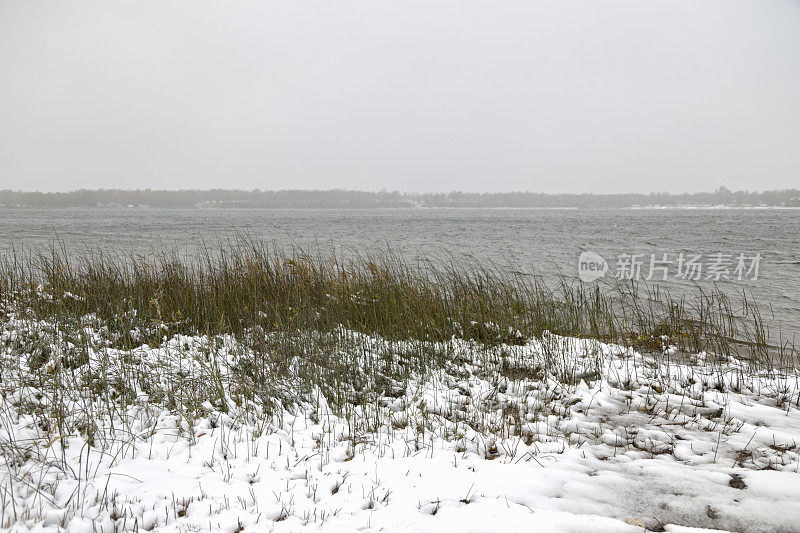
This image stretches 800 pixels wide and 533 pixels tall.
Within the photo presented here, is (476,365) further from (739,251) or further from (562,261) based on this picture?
(739,251)

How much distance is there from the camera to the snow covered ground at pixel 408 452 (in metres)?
2.46

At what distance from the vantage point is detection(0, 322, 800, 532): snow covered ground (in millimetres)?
2457

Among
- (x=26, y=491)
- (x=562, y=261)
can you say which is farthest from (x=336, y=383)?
(x=562, y=261)

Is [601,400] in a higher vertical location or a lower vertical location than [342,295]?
lower

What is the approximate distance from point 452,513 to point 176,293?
6.59 metres

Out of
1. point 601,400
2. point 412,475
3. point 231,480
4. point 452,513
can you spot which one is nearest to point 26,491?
point 231,480

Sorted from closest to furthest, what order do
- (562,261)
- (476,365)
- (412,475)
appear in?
(412,475) → (476,365) → (562,261)

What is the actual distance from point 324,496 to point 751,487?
9.35 feet

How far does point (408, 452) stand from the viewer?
3236mm

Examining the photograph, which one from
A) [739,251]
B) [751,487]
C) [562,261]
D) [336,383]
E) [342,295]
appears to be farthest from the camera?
[739,251]

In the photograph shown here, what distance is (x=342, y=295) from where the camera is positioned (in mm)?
7281

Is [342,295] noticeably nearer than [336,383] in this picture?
No

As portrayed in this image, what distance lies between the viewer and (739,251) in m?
23.4

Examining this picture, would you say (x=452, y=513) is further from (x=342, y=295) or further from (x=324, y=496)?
(x=342, y=295)
